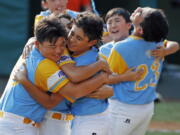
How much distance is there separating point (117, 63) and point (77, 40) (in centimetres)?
81

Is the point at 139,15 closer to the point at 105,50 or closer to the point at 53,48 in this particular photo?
the point at 105,50

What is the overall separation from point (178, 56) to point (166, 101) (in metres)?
5.36

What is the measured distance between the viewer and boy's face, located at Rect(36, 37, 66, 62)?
3.94 meters

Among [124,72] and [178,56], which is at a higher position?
[178,56]

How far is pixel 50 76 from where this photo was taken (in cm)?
398

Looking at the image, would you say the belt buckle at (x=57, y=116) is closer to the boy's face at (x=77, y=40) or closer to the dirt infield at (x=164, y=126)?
the boy's face at (x=77, y=40)

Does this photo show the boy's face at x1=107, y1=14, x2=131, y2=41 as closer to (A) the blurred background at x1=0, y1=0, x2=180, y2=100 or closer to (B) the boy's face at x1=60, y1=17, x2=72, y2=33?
(B) the boy's face at x1=60, y1=17, x2=72, y2=33

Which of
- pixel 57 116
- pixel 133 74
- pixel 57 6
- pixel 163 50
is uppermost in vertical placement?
pixel 57 6

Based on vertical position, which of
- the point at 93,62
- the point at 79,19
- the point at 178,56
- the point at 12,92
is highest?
the point at 178,56

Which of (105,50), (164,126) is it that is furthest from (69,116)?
(164,126)

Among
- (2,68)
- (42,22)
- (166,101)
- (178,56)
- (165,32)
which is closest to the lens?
(42,22)

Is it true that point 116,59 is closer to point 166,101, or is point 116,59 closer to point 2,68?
point 166,101

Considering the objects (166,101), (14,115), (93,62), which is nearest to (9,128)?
(14,115)

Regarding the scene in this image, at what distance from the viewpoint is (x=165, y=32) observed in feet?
15.4
